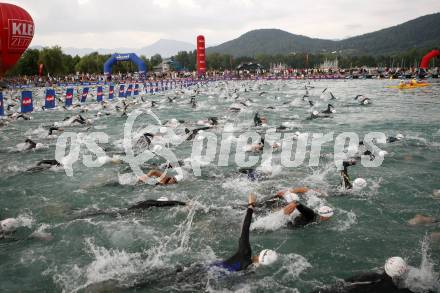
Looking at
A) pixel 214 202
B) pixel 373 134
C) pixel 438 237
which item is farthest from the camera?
pixel 373 134

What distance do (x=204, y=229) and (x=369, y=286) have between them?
3266 mm

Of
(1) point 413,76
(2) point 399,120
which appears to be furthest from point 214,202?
(1) point 413,76

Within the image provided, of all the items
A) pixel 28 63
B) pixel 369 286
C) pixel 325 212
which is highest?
pixel 28 63

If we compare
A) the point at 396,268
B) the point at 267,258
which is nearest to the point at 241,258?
the point at 267,258

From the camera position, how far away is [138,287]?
17.2 feet

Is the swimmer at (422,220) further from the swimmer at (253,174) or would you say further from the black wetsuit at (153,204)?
the black wetsuit at (153,204)

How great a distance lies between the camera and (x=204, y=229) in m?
7.07

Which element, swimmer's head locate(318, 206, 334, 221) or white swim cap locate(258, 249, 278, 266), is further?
swimmer's head locate(318, 206, 334, 221)

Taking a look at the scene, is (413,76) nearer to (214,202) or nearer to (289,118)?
(289,118)

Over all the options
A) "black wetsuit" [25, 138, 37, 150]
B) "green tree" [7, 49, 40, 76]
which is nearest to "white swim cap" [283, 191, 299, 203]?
"black wetsuit" [25, 138, 37, 150]

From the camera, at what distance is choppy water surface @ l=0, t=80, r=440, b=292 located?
553cm

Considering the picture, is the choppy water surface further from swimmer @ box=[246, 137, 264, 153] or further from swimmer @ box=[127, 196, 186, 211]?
swimmer @ box=[246, 137, 264, 153]

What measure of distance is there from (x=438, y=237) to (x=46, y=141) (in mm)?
14764

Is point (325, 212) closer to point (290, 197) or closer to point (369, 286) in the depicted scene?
point (290, 197)
